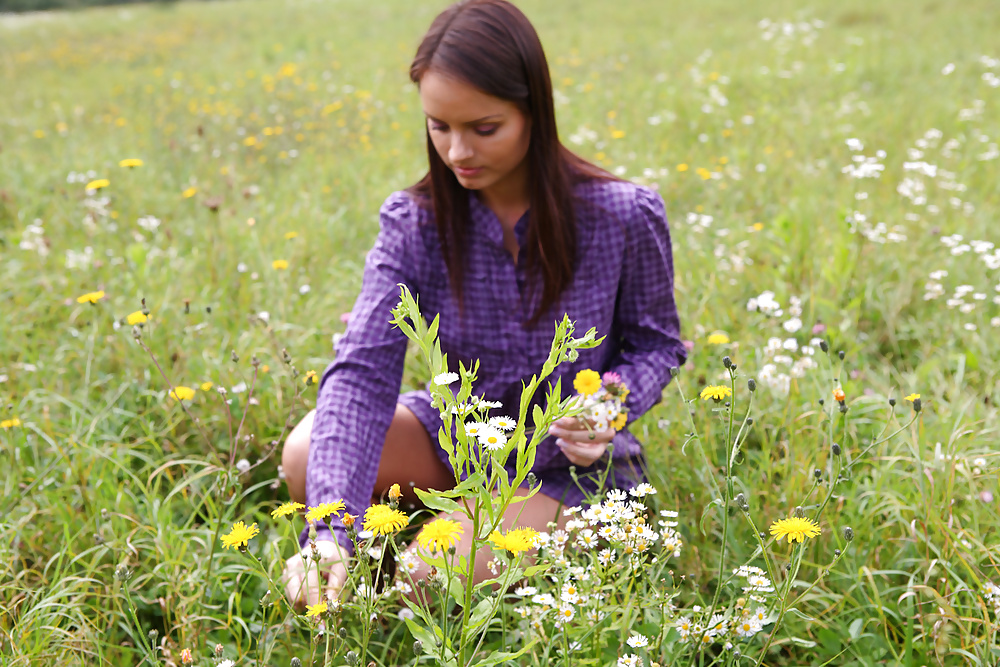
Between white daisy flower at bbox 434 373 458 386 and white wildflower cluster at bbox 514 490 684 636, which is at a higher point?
white daisy flower at bbox 434 373 458 386

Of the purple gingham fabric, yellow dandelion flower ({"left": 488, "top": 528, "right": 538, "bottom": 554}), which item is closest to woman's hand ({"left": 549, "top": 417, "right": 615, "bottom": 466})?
the purple gingham fabric

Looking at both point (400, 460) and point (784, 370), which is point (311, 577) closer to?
point (400, 460)

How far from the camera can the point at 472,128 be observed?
1.62m

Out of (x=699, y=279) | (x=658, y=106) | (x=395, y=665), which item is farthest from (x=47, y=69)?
(x=395, y=665)

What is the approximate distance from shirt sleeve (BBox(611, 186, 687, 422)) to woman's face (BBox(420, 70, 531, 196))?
1.22 ft

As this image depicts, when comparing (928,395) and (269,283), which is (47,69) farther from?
(928,395)

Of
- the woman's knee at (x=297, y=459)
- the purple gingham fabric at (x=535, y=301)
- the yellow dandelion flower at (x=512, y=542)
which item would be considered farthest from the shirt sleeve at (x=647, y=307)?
the yellow dandelion flower at (x=512, y=542)

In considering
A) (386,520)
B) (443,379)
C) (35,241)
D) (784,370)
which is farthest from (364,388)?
(35,241)

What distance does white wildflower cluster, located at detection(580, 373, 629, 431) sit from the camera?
144cm

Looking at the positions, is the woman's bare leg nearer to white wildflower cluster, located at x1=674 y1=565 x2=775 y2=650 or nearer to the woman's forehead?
the woman's forehead

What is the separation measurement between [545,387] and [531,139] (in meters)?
0.59

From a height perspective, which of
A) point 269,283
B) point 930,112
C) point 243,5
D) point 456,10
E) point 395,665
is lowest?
point 395,665

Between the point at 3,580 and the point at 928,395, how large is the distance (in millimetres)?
2329

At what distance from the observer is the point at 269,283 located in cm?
276
